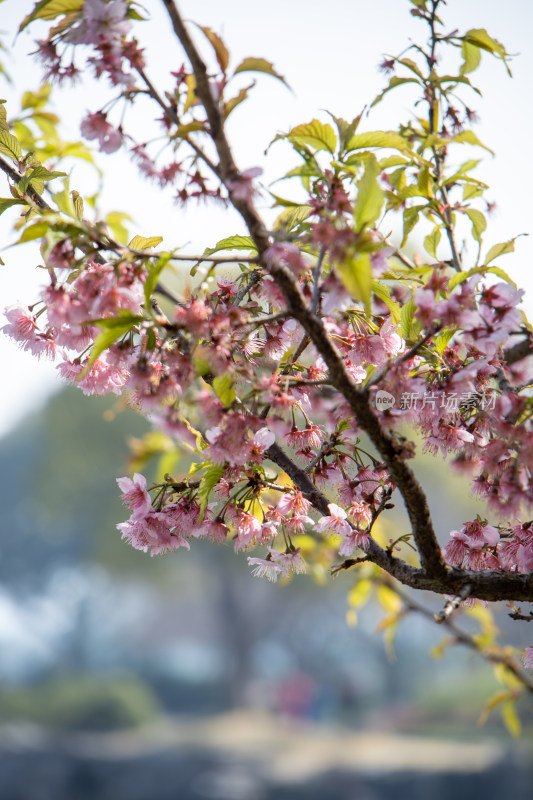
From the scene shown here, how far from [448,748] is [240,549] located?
841 centimetres

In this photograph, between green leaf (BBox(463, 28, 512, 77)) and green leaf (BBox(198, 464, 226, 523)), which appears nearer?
green leaf (BBox(198, 464, 226, 523))

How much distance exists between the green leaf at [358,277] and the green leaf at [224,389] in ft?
0.38

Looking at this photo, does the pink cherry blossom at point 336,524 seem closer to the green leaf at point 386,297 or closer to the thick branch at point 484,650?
the green leaf at point 386,297

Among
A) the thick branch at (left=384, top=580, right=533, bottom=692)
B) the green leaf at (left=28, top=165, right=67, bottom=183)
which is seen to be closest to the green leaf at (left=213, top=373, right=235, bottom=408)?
the green leaf at (left=28, top=165, right=67, bottom=183)

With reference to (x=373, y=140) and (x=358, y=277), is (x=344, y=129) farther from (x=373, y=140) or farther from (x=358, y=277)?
(x=358, y=277)

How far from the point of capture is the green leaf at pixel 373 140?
→ 486 millimetres

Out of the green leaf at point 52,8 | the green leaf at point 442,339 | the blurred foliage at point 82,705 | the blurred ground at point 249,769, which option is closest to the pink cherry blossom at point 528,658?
the green leaf at point 442,339

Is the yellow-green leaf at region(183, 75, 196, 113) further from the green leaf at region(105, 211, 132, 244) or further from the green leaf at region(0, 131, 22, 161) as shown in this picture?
the green leaf at region(0, 131, 22, 161)

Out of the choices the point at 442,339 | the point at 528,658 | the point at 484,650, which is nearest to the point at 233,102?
the point at 442,339

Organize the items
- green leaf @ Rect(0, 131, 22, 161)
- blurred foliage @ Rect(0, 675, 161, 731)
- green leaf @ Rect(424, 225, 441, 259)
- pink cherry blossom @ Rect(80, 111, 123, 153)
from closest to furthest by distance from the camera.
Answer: pink cherry blossom @ Rect(80, 111, 123, 153) < green leaf @ Rect(0, 131, 22, 161) < green leaf @ Rect(424, 225, 441, 259) < blurred foliage @ Rect(0, 675, 161, 731)

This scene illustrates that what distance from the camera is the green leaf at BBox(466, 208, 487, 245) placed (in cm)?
70

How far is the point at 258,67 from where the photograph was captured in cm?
40

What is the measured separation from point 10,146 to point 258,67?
26cm

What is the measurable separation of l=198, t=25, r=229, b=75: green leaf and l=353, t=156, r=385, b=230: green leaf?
11 cm
